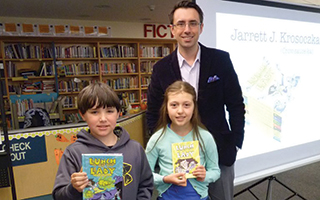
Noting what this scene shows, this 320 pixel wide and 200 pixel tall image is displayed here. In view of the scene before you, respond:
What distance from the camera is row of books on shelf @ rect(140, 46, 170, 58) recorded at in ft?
20.2

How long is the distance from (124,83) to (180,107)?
4903 mm

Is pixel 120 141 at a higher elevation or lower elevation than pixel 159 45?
lower

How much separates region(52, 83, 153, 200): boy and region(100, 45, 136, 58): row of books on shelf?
4911 mm

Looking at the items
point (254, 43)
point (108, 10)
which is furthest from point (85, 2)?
point (254, 43)

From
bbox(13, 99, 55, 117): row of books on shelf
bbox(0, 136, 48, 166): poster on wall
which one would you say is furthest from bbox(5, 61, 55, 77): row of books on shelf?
bbox(0, 136, 48, 166): poster on wall

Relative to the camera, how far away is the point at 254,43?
1.78m

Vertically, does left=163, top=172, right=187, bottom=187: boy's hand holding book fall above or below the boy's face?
below

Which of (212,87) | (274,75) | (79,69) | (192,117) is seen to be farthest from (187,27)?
(79,69)

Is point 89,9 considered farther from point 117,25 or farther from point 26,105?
point 26,105

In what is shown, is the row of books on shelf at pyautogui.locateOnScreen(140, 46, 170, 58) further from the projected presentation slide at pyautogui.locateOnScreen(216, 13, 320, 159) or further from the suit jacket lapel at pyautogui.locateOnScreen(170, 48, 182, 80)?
the suit jacket lapel at pyautogui.locateOnScreen(170, 48, 182, 80)

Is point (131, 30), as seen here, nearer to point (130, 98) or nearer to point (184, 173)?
point (130, 98)

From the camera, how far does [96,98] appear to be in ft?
3.10

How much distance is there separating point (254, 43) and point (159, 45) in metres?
4.94

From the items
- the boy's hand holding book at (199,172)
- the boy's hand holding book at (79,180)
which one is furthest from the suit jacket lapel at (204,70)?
the boy's hand holding book at (79,180)
